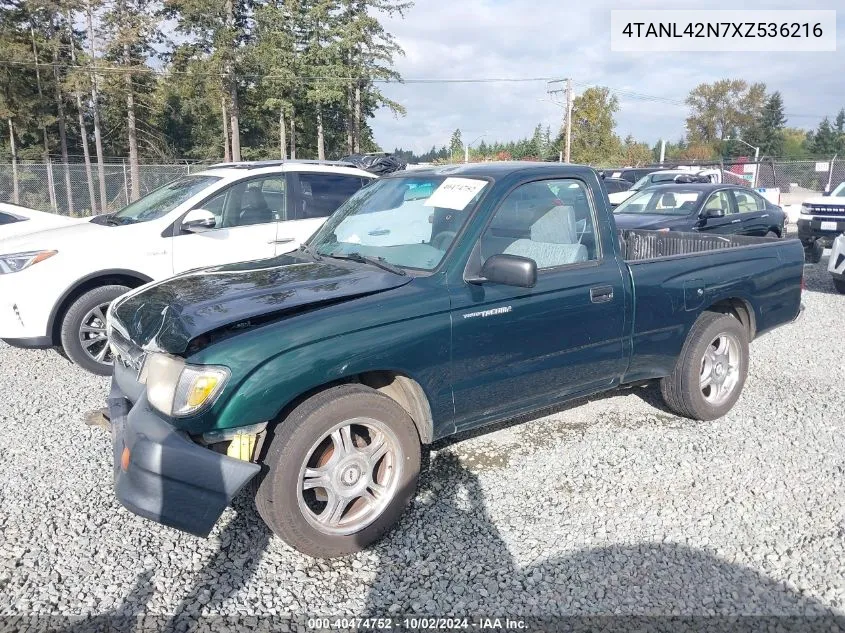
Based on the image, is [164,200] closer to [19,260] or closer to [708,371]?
[19,260]

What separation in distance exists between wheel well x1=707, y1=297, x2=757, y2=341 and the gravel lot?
0.70 m

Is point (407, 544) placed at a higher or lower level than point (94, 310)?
lower

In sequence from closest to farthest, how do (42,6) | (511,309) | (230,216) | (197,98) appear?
(511,309), (230,216), (42,6), (197,98)

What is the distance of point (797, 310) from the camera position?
17.6 ft

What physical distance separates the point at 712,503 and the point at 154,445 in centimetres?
296

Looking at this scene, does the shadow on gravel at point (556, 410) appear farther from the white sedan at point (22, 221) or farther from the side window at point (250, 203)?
the white sedan at point (22, 221)

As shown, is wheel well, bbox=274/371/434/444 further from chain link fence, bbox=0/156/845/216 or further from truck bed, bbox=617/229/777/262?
chain link fence, bbox=0/156/845/216

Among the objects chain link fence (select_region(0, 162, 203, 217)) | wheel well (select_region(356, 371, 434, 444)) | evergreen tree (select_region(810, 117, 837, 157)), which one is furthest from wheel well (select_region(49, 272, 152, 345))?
evergreen tree (select_region(810, 117, 837, 157))

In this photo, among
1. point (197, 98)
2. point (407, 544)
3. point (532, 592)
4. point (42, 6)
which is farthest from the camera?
point (197, 98)

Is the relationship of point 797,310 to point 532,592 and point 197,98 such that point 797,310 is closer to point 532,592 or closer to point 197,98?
point 532,592

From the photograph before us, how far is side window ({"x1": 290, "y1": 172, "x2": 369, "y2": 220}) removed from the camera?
23.2 ft

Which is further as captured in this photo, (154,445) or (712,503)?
(712,503)

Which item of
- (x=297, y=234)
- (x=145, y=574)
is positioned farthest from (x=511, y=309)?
(x=297, y=234)

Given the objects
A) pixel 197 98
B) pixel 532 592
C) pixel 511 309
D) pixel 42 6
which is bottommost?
pixel 532 592
